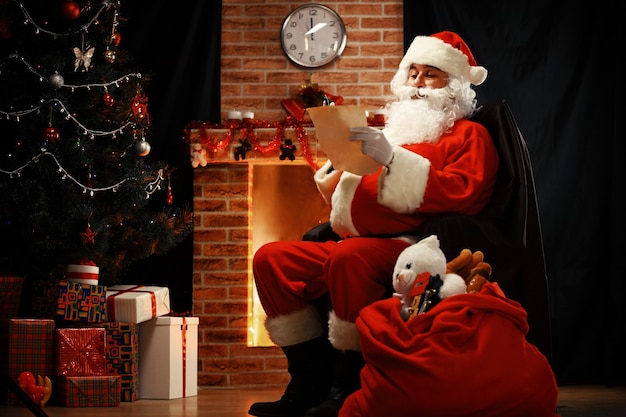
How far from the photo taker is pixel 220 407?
3.57 meters

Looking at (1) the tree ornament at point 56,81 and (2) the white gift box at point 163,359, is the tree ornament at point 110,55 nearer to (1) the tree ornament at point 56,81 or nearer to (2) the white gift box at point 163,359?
(1) the tree ornament at point 56,81

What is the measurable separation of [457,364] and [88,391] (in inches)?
68.0

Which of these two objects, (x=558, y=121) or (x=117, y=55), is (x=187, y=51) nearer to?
(x=117, y=55)

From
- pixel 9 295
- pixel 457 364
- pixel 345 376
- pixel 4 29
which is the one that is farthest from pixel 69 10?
pixel 457 364

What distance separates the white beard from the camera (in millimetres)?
3264

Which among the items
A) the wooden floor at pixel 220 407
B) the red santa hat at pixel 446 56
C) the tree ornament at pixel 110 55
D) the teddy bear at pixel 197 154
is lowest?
the wooden floor at pixel 220 407

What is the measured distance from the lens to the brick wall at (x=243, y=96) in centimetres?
492

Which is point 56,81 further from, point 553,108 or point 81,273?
point 553,108

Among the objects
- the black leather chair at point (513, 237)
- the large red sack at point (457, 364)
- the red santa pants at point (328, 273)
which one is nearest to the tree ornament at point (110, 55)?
the red santa pants at point (328, 273)

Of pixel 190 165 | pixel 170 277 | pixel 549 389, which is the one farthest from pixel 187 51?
pixel 549 389

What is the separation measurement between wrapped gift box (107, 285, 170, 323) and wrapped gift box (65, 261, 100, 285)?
0.42ft

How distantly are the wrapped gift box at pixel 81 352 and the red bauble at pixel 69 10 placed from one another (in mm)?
1325

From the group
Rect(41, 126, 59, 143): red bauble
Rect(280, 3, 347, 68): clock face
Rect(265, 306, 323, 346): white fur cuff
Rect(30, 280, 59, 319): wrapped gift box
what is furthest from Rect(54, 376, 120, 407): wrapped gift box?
Rect(280, 3, 347, 68): clock face

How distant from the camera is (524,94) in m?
5.07
